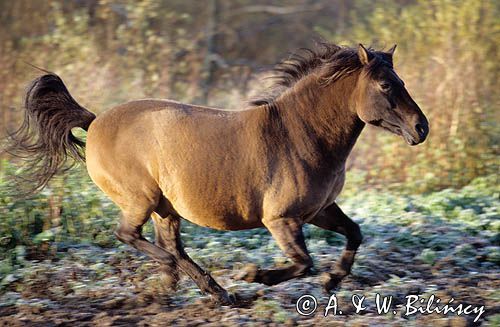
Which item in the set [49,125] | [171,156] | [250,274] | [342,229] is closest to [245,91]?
[49,125]

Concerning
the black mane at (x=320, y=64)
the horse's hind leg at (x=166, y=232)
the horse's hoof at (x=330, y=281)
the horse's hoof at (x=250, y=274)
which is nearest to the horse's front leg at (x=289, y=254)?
the horse's hoof at (x=250, y=274)

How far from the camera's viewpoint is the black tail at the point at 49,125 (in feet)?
19.6

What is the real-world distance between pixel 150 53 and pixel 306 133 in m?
7.55

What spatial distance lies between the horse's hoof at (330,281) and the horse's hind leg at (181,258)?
0.75 meters

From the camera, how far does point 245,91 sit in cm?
1226

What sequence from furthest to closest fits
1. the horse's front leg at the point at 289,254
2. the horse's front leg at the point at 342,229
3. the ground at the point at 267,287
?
the horse's front leg at the point at 342,229, the horse's front leg at the point at 289,254, the ground at the point at 267,287

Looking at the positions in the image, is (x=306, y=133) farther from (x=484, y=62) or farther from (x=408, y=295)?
(x=484, y=62)

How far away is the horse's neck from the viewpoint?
549 cm

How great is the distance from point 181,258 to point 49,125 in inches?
56.3

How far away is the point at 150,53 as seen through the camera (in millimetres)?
12641

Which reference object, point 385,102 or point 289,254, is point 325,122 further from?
point 289,254

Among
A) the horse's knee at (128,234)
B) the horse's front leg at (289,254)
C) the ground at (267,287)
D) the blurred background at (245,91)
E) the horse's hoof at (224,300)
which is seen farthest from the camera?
the blurred background at (245,91)

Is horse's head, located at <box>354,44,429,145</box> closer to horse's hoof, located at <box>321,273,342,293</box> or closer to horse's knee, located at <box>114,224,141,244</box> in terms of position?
horse's hoof, located at <box>321,273,342,293</box>

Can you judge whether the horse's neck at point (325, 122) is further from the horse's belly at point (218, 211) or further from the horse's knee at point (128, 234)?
the horse's knee at point (128, 234)
